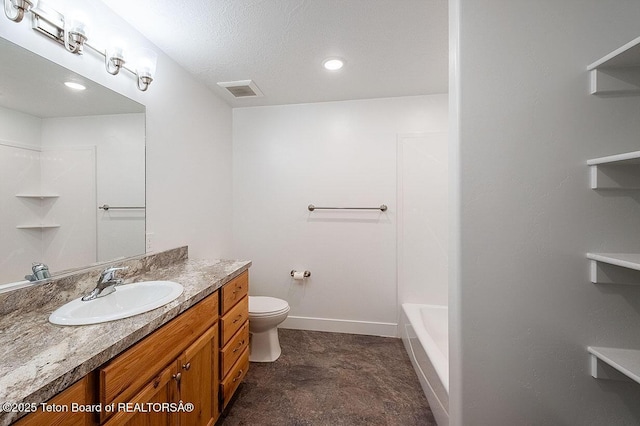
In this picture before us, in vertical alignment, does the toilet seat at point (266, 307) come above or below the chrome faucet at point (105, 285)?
below

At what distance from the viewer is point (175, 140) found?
5.98ft

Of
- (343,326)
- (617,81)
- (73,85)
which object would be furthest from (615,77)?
(343,326)

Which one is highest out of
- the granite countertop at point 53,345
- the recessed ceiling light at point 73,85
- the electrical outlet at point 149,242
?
the recessed ceiling light at point 73,85

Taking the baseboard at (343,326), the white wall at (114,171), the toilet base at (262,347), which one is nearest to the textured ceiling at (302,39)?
the white wall at (114,171)

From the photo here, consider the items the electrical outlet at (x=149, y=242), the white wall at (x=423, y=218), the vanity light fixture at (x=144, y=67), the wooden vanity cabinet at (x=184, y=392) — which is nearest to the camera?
the wooden vanity cabinet at (x=184, y=392)

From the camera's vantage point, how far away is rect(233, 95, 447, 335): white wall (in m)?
2.41

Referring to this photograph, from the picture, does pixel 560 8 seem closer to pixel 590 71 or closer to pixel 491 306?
pixel 590 71

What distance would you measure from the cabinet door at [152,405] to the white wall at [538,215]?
1158 millimetres

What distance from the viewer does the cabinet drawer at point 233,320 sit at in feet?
4.61

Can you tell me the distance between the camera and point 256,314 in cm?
190

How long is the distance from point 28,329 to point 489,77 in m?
1.89

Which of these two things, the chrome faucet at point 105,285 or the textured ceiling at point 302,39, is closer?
the chrome faucet at point 105,285

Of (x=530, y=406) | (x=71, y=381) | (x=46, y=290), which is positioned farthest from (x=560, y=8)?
(x=46, y=290)

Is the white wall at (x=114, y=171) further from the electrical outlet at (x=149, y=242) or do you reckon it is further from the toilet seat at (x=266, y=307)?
the toilet seat at (x=266, y=307)
